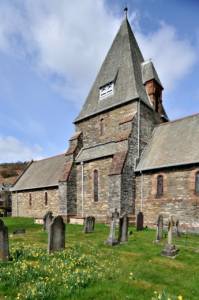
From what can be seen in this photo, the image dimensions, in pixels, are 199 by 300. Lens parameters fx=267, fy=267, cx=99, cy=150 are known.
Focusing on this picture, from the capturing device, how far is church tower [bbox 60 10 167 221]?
20125 millimetres

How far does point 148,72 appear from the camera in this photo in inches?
966

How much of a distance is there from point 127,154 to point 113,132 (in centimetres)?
375

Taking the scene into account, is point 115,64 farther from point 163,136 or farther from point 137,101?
point 163,136

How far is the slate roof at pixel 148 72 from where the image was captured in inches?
947

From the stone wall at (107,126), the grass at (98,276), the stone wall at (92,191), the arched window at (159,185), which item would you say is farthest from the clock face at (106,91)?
the grass at (98,276)

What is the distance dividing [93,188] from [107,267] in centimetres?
1542

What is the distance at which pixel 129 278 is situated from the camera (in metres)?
6.47

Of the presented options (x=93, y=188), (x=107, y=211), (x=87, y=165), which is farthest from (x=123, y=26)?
(x=107, y=211)

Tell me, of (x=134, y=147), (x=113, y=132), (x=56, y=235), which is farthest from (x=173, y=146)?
(x=56, y=235)

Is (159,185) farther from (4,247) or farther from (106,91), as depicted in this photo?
(4,247)

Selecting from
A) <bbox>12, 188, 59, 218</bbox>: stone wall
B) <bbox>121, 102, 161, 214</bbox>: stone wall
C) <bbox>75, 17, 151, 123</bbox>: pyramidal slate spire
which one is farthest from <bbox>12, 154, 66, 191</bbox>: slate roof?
<bbox>121, 102, 161, 214</bbox>: stone wall

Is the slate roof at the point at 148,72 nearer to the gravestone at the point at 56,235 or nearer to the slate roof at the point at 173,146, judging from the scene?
the slate roof at the point at 173,146

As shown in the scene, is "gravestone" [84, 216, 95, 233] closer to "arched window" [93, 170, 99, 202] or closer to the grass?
the grass

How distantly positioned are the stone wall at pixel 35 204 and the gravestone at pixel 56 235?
17549 millimetres
